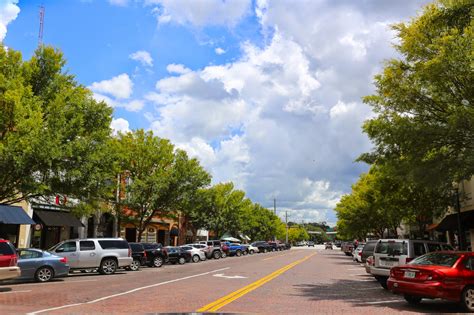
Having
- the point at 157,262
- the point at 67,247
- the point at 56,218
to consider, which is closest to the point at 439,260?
the point at 67,247

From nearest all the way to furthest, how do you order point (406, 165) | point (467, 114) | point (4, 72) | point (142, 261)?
point (467, 114) < point (406, 165) < point (4, 72) < point (142, 261)

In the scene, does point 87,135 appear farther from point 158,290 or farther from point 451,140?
point 451,140

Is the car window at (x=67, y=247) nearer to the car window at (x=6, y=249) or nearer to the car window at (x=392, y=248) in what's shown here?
the car window at (x=6, y=249)

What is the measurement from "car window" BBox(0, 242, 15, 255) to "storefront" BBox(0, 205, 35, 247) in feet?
30.4

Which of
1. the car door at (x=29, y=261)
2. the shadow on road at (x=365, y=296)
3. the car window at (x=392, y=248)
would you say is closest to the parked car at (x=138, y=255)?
the car door at (x=29, y=261)

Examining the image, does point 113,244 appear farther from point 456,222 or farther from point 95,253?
point 456,222

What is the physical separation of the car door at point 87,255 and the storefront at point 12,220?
4740 millimetres

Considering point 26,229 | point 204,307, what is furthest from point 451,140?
point 26,229

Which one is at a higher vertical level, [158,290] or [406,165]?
[406,165]

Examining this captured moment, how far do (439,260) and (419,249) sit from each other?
3.64 metres

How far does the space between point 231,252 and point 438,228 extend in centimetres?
2417

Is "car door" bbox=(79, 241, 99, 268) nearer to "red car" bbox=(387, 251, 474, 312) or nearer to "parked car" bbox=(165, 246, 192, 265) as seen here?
"parked car" bbox=(165, 246, 192, 265)

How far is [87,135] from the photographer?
72.4ft

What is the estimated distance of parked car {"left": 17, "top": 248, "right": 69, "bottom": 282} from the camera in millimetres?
17547
